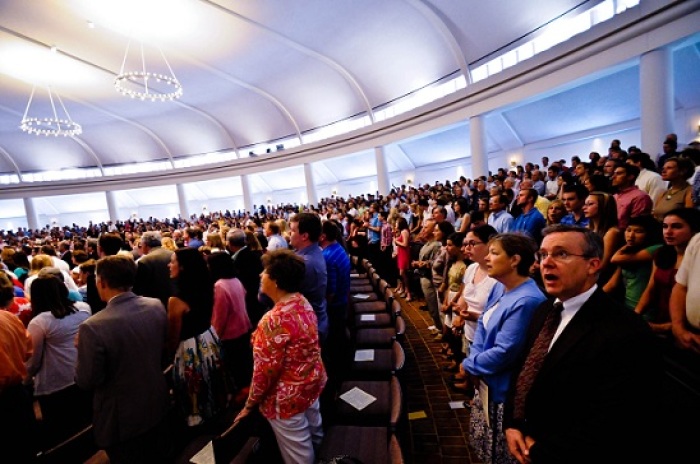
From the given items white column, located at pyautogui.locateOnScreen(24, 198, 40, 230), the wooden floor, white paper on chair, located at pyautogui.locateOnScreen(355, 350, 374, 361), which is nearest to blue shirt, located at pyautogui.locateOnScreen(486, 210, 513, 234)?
the wooden floor

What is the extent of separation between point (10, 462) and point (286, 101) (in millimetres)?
17159

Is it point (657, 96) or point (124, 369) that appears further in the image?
point (657, 96)

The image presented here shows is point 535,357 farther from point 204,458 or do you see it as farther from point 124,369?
point 124,369

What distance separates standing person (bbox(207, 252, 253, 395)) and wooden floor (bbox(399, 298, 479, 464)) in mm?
1414

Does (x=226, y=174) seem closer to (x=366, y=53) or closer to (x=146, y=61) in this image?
(x=146, y=61)

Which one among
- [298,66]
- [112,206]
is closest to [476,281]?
[298,66]

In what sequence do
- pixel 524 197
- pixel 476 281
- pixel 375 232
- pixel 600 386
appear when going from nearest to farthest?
pixel 600 386 → pixel 476 281 → pixel 524 197 → pixel 375 232

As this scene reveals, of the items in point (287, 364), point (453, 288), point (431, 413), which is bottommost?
point (431, 413)

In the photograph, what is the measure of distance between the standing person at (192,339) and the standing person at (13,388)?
0.91 m

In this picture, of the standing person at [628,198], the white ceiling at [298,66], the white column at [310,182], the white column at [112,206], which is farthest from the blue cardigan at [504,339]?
the white column at [112,206]

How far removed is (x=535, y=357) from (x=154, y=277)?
3454 mm

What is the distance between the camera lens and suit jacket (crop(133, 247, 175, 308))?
335cm

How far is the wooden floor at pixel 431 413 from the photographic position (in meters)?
2.46

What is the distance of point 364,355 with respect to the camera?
120 inches
